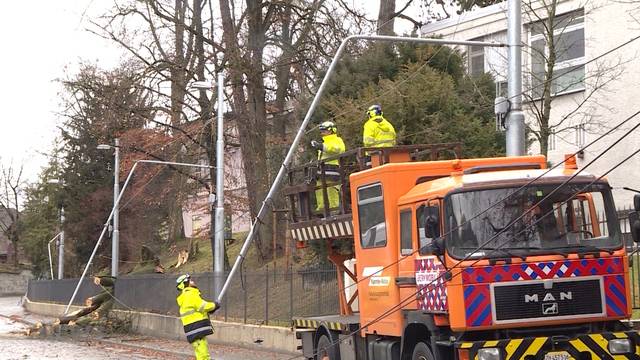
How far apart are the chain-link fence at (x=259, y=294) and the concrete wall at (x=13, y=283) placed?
215ft

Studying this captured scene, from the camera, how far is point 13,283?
96.8 meters

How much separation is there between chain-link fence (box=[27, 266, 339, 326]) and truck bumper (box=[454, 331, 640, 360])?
7.32 m

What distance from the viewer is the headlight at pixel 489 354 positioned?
966 cm

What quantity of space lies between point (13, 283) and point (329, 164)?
294 ft

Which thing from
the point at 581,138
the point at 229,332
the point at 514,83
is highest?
the point at 581,138

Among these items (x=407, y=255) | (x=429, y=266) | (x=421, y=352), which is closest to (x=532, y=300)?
(x=429, y=266)

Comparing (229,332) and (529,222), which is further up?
(529,222)

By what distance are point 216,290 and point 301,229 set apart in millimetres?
10836

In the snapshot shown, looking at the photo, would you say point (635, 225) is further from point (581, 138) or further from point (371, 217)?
point (581, 138)

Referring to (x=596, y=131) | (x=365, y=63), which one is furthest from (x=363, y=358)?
(x=596, y=131)

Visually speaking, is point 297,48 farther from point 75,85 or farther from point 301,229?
point 301,229

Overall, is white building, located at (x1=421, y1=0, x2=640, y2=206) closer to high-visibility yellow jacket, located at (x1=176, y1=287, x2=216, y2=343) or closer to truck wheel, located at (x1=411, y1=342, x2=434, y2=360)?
high-visibility yellow jacket, located at (x1=176, y1=287, x2=216, y2=343)

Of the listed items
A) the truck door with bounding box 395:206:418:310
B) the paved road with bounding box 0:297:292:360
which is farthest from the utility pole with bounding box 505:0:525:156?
the paved road with bounding box 0:297:292:360

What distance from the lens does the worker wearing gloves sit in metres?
14.2
